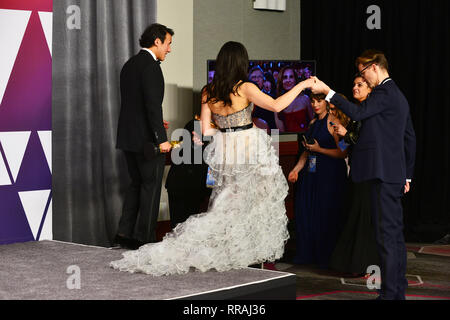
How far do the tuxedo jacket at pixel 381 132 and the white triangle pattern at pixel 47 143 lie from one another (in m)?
2.26

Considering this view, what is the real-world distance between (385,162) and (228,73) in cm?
95

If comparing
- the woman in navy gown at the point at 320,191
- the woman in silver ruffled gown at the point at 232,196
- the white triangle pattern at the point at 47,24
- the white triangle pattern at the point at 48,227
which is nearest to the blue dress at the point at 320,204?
the woman in navy gown at the point at 320,191

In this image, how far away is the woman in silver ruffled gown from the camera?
3648 millimetres

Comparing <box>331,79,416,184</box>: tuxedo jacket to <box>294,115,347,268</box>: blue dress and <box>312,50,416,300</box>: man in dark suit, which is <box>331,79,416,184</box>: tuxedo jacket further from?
<box>294,115,347,268</box>: blue dress

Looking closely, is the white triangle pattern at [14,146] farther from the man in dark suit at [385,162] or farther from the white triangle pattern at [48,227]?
the man in dark suit at [385,162]

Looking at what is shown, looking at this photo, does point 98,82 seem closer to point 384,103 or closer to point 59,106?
point 59,106

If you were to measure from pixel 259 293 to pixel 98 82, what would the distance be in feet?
8.24

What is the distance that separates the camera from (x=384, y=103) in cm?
356

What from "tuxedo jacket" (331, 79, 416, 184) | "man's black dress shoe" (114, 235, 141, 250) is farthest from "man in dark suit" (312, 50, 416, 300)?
"man's black dress shoe" (114, 235, 141, 250)

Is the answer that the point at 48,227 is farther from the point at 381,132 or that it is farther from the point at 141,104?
the point at 381,132

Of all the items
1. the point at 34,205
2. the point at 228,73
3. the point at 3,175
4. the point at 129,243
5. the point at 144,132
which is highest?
the point at 228,73

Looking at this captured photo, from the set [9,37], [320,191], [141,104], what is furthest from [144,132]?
[320,191]

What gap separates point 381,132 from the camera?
3.59 m
